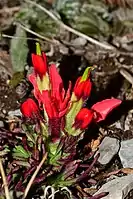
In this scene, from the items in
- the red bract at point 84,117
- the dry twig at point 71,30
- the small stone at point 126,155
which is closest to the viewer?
the red bract at point 84,117

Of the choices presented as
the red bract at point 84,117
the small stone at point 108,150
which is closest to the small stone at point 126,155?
the small stone at point 108,150

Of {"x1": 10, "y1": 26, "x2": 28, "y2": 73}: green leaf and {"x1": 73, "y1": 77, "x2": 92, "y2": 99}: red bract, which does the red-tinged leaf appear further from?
{"x1": 10, "y1": 26, "x2": 28, "y2": 73}: green leaf

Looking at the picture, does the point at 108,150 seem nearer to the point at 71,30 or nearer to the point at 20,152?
the point at 20,152

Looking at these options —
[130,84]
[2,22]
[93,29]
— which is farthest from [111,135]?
[2,22]

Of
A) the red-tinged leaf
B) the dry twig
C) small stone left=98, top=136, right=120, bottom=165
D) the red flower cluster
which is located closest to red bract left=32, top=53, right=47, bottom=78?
the red flower cluster

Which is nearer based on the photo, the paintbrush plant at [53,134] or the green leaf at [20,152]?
the paintbrush plant at [53,134]

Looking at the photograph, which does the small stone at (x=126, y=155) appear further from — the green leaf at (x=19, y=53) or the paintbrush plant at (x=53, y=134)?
the green leaf at (x=19, y=53)
